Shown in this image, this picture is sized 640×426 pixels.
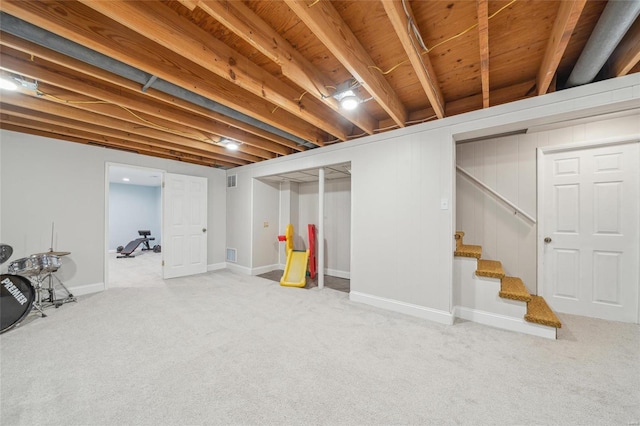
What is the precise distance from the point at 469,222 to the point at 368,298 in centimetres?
189

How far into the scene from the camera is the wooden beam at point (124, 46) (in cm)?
143

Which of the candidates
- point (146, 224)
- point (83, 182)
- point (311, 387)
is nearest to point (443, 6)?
point (311, 387)

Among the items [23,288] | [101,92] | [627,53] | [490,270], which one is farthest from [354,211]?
[23,288]

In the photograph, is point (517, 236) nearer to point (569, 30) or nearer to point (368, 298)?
point (368, 298)

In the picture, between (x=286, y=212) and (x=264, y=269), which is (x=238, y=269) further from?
(x=286, y=212)

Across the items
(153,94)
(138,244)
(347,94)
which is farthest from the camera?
(138,244)

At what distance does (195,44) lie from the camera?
5.54 feet

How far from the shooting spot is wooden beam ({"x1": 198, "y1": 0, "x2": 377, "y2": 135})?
1.41 metres

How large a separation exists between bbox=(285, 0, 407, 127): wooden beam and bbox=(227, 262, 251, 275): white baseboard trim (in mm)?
4255

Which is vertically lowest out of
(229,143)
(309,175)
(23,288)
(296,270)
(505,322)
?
(505,322)

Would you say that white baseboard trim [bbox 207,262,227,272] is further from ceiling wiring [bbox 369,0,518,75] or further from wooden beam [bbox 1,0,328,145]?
ceiling wiring [bbox 369,0,518,75]

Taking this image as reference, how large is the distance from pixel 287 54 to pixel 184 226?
436cm

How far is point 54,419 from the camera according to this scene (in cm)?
141

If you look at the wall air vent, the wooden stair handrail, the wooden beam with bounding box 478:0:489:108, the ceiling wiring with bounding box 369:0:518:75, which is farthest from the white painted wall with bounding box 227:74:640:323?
the wall air vent
